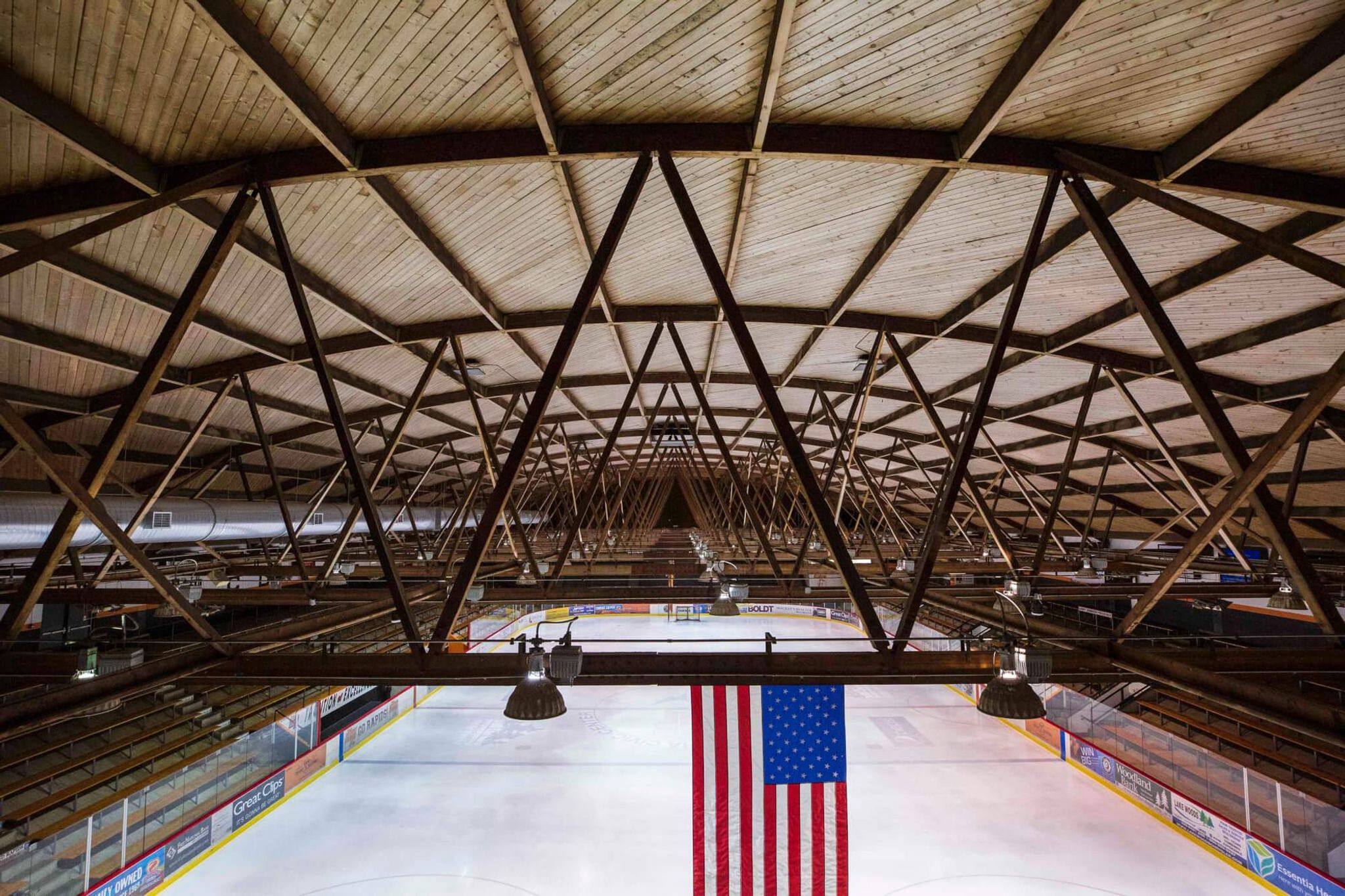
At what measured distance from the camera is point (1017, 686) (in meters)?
5.63

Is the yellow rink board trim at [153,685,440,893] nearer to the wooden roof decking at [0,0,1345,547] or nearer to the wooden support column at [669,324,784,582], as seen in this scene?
the wooden roof decking at [0,0,1345,547]

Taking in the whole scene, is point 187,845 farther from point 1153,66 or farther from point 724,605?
point 1153,66

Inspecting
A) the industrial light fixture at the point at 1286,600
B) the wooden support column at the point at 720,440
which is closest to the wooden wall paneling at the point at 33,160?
the wooden support column at the point at 720,440

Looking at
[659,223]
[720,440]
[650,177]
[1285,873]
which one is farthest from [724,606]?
[1285,873]

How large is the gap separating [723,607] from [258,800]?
1121cm

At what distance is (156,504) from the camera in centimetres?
1490

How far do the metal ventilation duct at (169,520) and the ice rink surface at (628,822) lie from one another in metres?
6.61

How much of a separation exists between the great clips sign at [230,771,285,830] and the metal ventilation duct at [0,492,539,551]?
231 inches

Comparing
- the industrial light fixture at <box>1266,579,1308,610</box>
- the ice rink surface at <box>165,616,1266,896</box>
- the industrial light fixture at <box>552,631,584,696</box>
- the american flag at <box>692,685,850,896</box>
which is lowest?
the ice rink surface at <box>165,616,1266,896</box>

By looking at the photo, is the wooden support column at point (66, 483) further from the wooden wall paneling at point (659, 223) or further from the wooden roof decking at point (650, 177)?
the wooden wall paneling at point (659, 223)

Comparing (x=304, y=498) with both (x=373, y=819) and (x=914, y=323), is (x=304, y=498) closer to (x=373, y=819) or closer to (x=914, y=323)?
(x=373, y=819)

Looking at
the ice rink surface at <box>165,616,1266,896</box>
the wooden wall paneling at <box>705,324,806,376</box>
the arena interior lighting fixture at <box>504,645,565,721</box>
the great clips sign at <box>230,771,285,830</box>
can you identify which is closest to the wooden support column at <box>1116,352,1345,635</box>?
the arena interior lighting fixture at <box>504,645,565,721</box>

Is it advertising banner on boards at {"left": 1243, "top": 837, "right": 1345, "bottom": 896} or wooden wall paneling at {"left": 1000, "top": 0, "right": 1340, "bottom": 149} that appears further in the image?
advertising banner on boards at {"left": 1243, "top": 837, "right": 1345, "bottom": 896}

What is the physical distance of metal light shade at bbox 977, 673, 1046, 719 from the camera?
540 centimetres
